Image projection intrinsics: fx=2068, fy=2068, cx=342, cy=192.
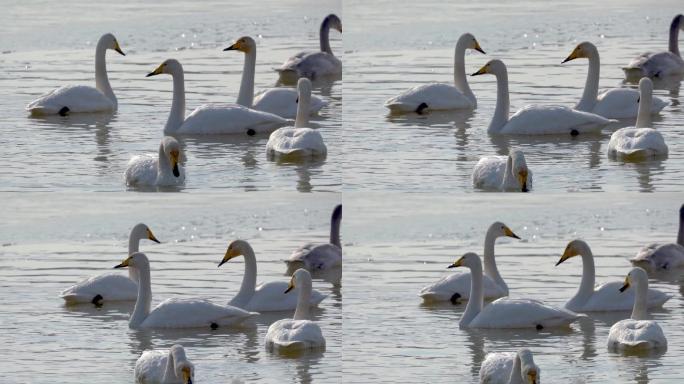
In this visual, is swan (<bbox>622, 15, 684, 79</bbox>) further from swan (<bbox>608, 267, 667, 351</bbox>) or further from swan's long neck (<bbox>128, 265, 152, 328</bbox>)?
swan's long neck (<bbox>128, 265, 152, 328</bbox>)

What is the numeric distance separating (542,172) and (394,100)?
11.2 ft

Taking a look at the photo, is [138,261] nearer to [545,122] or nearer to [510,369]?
Result: [510,369]

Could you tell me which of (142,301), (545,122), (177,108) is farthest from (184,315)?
(545,122)

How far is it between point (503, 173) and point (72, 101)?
5551 mm

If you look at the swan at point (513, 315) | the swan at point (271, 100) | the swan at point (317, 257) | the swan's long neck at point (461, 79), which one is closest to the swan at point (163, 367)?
the swan at point (513, 315)

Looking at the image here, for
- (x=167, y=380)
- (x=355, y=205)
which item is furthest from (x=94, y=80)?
(x=167, y=380)

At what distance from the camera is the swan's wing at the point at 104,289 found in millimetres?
17422

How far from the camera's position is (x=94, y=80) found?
2331 cm

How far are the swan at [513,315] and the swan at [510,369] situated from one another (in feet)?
5.53

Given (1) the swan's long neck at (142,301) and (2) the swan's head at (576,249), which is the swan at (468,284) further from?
(1) the swan's long neck at (142,301)

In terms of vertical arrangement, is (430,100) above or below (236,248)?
above

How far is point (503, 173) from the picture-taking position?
1719 centimetres

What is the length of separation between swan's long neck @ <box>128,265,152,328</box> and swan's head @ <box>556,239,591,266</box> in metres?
3.64

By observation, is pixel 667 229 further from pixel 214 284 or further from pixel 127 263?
pixel 127 263
